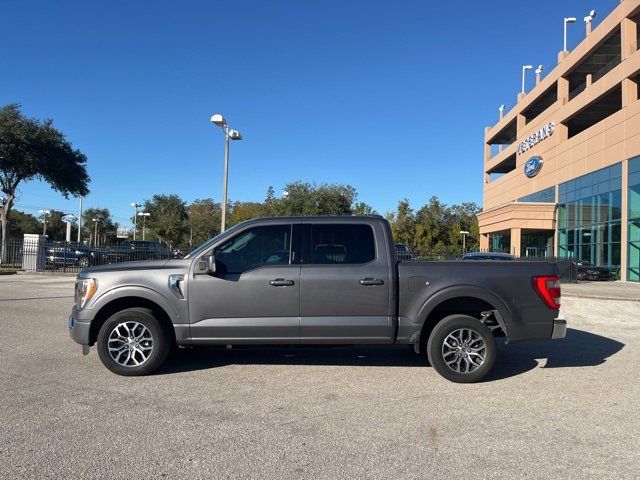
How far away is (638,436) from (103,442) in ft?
14.7

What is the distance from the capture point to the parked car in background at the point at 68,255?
79.0 feet

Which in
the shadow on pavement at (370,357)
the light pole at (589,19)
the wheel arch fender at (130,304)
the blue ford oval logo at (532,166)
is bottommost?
the shadow on pavement at (370,357)

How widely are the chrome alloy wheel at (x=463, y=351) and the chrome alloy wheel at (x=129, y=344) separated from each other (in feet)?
A: 11.6

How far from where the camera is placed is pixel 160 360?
5.91 meters

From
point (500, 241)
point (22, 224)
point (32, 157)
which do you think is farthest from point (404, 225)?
point (22, 224)

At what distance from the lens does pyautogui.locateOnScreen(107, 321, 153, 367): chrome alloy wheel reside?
232 inches

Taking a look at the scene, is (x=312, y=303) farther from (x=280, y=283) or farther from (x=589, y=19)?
(x=589, y=19)

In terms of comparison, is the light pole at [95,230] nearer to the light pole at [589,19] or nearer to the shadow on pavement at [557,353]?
the light pole at [589,19]

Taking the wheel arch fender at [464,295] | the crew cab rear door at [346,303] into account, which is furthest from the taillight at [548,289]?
the crew cab rear door at [346,303]

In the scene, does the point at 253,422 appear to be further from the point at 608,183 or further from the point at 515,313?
the point at 608,183

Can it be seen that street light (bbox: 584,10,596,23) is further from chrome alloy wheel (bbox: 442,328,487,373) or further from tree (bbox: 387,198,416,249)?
chrome alloy wheel (bbox: 442,328,487,373)

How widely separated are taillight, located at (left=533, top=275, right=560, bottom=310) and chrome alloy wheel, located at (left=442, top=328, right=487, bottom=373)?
906 millimetres

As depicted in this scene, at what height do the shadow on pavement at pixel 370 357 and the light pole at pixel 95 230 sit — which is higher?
the light pole at pixel 95 230

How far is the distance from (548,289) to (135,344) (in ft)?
16.2
